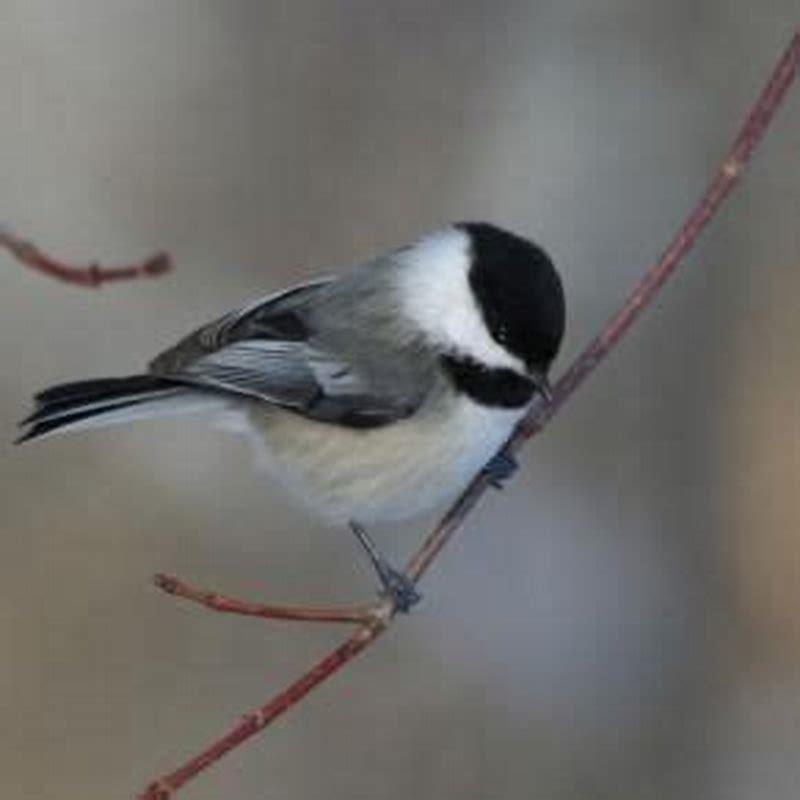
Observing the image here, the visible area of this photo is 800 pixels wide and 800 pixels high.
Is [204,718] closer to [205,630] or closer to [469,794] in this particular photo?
[205,630]

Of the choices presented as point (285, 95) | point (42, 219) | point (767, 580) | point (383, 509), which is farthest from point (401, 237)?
point (383, 509)

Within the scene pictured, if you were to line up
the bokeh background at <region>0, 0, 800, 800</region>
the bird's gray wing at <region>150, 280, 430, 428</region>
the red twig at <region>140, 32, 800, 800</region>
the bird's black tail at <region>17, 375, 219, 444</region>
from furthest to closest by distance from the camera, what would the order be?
the bokeh background at <region>0, 0, 800, 800</region>, the bird's gray wing at <region>150, 280, 430, 428</region>, the bird's black tail at <region>17, 375, 219, 444</region>, the red twig at <region>140, 32, 800, 800</region>

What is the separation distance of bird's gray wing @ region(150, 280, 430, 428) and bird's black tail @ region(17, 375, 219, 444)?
4cm

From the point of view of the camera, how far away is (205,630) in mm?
3217

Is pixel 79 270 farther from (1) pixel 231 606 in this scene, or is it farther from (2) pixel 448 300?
(2) pixel 448 300

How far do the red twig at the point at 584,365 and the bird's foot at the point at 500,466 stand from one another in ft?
0.41

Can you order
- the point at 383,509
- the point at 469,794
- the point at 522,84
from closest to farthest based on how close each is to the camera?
the point at 383,509
the point at 469,794
the point at 522,84

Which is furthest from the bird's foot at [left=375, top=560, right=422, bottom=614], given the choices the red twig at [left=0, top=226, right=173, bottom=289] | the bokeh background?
the bokeh background

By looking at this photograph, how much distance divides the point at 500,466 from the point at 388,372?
144mm

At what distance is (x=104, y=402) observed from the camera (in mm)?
1763

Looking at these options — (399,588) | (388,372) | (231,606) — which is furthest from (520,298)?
(231,606)

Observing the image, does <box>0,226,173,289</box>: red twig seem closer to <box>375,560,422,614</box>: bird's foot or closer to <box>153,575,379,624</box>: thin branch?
<box>153,575,379,624</box>: thin branch

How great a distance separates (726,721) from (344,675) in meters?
0.62

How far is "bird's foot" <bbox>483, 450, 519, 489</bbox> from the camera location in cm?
193
